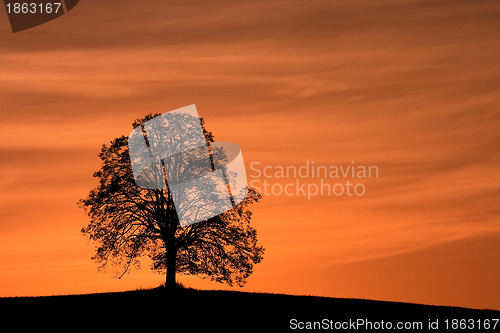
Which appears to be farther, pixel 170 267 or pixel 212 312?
pixel 170 267

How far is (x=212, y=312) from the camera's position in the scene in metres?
41.0

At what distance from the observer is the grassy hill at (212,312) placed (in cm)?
3794

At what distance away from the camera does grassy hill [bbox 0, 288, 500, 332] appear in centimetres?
3794

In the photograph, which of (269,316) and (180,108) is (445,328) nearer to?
(269,316)

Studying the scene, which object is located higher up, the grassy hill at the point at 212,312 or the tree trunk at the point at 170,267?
the tree trunk at the point at 170,267

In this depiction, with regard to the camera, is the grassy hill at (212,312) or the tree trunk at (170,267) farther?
the tree trunk at (170,267)

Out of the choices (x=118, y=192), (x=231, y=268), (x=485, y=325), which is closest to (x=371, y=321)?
(x=485, y=325)

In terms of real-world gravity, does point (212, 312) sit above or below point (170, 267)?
below

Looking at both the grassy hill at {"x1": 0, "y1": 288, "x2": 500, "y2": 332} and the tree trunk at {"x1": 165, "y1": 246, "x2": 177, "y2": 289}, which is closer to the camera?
the grassy hill at {"x1": 0, "y1": 288, "x2": 500, "y2": 332}

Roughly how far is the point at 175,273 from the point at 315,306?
9.79 m

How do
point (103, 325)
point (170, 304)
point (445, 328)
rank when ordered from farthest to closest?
point (170, 304), point (445, 328), point (103, 325)

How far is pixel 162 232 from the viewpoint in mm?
47875

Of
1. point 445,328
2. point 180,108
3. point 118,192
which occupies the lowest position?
point 445,328

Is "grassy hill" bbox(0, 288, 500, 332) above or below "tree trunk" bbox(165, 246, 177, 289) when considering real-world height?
below
